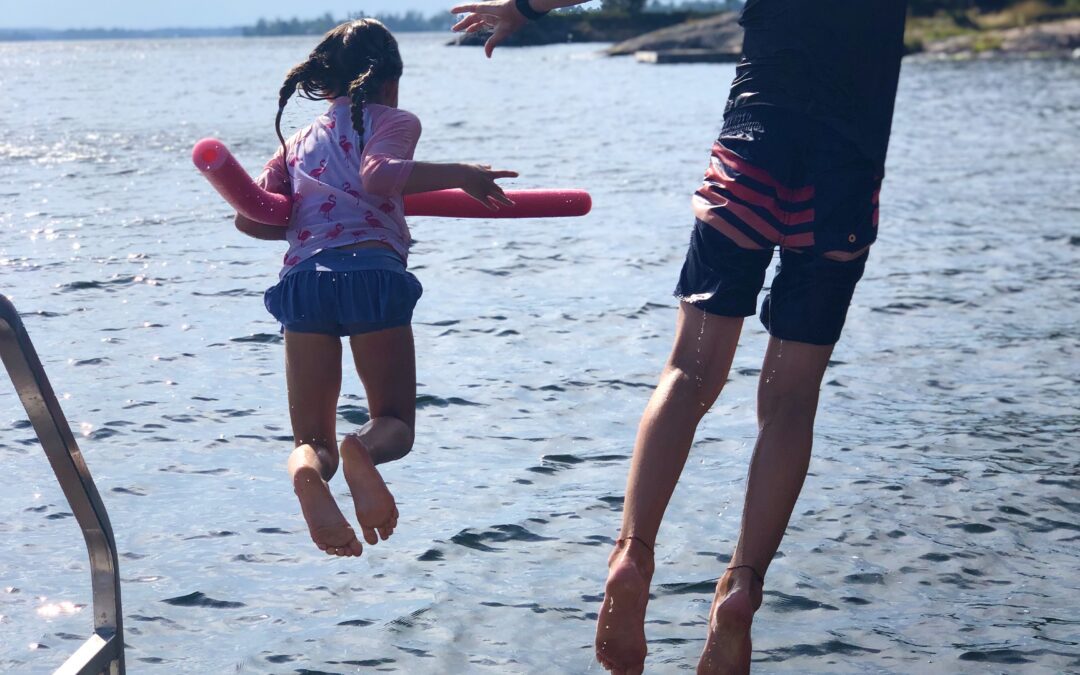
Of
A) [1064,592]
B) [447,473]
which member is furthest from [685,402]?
[447,473]

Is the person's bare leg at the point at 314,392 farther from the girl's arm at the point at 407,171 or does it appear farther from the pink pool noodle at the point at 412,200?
the girl's arm at the point at 407,171

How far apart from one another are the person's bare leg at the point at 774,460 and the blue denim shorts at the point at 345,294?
1.12 meters

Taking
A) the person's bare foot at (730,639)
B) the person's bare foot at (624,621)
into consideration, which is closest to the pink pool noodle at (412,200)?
the person's bare foot at (624,621)

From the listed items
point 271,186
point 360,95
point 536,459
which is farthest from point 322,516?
point 536,459

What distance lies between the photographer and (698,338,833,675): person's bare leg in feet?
11.5

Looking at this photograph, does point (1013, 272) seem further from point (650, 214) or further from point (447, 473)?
point (447, 473)

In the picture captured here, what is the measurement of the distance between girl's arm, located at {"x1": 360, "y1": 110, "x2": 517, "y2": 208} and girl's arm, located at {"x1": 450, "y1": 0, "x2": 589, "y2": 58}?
13.1 inches

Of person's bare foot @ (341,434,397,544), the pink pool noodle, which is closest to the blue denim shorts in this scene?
the pink pool noodle

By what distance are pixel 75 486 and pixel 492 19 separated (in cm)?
200

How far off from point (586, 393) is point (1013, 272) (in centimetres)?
473

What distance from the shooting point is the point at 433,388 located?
7.27 metres

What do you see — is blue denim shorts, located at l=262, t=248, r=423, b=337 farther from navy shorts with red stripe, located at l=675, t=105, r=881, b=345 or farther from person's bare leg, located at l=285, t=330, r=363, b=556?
navy shorts with red stripe, located at l=675, t=105, r=881, b=345

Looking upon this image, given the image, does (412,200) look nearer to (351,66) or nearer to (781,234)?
(351,66)

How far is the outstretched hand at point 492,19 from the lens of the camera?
411 centimetres
